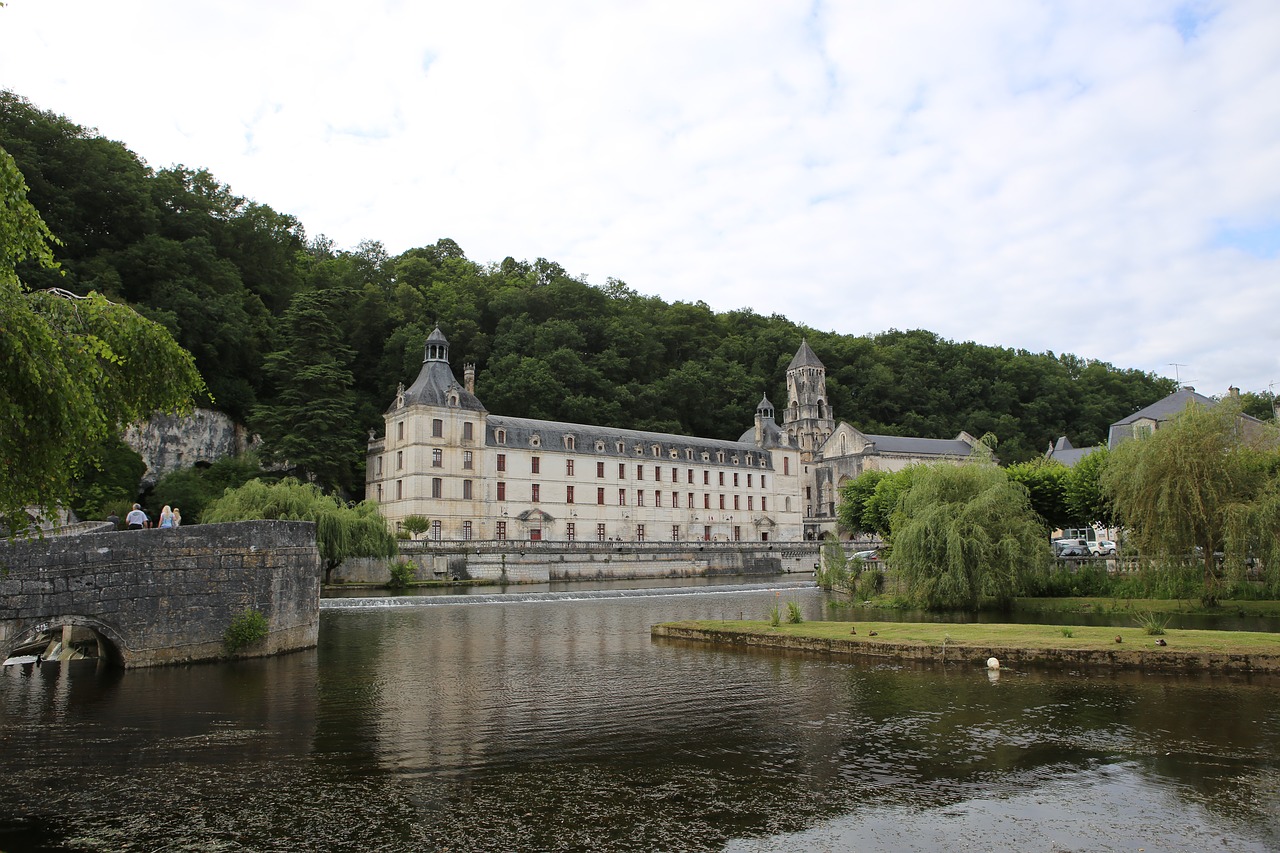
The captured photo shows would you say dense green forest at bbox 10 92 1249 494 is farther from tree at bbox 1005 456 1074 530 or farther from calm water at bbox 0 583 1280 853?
tree at bbox 1005 456 1074 530

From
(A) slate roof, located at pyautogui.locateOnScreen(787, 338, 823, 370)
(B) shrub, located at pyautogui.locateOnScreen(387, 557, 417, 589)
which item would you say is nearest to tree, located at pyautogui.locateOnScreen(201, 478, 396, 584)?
(B) shrub, located at pyautogui.locateOnScreen(387, 557, 417, 589)

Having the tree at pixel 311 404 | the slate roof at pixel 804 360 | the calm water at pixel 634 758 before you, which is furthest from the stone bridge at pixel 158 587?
the slate roof at pixel 804 360

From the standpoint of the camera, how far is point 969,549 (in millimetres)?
26375

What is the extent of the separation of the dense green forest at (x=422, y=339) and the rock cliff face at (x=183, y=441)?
181 cm

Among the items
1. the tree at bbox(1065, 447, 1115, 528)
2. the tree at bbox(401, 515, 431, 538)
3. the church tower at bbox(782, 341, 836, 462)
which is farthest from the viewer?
the church tower at bbox(782, 341, 836, 462)

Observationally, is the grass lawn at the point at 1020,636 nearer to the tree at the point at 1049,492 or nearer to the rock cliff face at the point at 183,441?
the tree at the point at 1049,492

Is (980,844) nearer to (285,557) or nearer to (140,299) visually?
(285,557)

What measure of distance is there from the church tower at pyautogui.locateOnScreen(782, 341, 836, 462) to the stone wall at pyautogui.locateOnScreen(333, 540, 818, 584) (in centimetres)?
2704

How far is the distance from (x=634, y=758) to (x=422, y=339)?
64.4 metres

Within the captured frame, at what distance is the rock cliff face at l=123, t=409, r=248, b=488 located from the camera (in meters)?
48.8

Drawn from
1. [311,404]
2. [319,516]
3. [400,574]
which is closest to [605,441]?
[311,404]

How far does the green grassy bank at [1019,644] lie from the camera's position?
14977mm

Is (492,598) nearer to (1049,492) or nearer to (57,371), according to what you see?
(1049,492)

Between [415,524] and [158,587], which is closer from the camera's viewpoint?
[158,587]
